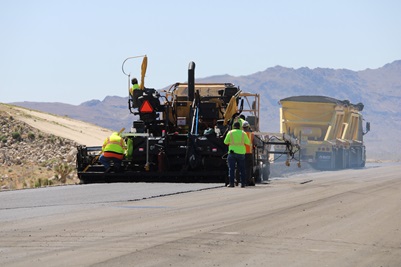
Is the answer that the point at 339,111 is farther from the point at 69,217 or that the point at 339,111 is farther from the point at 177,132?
the point at 69,217

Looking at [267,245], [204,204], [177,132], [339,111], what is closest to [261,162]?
[177,132]

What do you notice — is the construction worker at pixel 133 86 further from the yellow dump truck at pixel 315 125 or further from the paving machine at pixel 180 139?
the yellow dump truck at pixel 315 125

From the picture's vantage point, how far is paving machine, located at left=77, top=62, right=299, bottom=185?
24125 mm

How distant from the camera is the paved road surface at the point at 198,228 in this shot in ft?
32.5

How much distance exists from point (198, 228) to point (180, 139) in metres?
12.5

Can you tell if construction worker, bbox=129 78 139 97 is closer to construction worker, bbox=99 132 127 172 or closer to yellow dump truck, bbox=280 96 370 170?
construction worker, bbox=99 132 127 172

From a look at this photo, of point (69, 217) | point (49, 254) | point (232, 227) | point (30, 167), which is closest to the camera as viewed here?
point (49, 254)

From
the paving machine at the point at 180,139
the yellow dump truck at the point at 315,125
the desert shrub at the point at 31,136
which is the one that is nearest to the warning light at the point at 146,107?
the paving machine at the point at 180,139

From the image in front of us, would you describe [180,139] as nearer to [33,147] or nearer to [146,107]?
[146,107]

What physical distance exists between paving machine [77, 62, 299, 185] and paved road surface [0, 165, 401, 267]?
421 centimetres

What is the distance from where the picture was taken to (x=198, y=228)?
41.0ft

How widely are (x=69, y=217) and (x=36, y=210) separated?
1.57 meters

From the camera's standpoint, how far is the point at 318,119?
44.8 meters

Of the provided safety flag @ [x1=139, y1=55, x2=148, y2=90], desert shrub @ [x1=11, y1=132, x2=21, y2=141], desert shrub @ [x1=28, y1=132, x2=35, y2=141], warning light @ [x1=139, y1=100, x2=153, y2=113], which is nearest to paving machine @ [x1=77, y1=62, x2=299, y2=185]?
warning light @ [x1=139, y1=100, x2=153, y2=113]
